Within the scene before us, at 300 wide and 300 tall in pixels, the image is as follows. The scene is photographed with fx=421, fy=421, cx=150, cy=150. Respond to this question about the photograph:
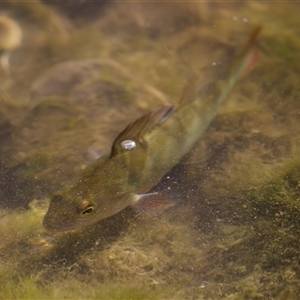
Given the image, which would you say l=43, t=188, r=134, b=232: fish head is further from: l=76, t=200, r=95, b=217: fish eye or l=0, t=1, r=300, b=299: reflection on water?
l=0, t=1, r=300, b=299: reflection on water

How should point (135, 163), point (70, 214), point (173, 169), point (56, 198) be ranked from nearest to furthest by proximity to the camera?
point (70, 214)
point (56, 198)
point (135, 163)
point (173, 169)

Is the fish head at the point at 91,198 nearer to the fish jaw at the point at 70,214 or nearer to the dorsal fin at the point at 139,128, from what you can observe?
the fish jaw at the point at 70,214

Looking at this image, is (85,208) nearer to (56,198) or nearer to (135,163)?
(56,198)

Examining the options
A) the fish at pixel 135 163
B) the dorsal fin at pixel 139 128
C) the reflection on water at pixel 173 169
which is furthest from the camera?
the dorsal fin at pixel 139 128

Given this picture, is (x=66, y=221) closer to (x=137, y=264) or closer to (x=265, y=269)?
(x=137, y=264)

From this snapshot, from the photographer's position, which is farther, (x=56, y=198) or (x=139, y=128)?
(x=139, y=128)

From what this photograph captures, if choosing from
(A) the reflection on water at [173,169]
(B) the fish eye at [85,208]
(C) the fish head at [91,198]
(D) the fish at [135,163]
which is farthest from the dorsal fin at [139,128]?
(B) the fish eye at [85,208]

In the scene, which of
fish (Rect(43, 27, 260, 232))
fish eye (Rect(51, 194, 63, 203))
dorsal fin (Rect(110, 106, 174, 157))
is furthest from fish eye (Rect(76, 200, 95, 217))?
dorsal fin (Rect(110, 106, 174, 157))

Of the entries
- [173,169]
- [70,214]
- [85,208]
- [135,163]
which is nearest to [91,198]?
[85,208]
